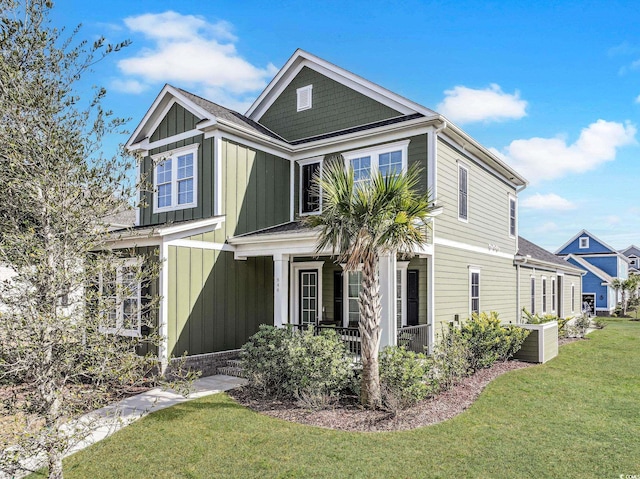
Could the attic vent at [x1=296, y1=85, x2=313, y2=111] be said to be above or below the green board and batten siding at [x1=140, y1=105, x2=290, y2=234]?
above

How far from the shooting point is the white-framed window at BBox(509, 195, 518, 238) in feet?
58.9

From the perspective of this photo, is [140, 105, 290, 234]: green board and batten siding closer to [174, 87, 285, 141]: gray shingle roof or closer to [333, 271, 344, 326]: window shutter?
[174, 87, 285, 141]: gray shingle roof

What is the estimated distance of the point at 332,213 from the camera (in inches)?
328

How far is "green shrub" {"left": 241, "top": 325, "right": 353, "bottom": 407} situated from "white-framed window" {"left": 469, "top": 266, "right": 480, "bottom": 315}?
258 inches

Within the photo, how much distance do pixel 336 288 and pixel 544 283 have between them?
13240mm

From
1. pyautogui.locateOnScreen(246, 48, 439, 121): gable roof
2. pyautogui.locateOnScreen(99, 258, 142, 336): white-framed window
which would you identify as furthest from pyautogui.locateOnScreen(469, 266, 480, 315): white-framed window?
pyautogui.locateOnScreen(99, 258, 142, 336): white-framed window

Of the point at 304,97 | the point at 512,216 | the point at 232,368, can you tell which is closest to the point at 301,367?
the point at 232,368

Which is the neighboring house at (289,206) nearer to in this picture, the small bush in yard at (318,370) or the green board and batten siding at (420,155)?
the green board and batten siding at (420,155)

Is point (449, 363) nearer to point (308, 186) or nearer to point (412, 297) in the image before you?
point (412, 297)

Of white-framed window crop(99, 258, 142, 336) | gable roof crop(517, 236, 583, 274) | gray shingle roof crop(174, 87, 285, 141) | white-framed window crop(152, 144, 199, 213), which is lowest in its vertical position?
white-framed window crop(99, 258, 142, 336)

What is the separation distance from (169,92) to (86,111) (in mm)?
9201

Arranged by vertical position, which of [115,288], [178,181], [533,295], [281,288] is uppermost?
[178,181]

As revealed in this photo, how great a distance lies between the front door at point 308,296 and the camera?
540 inches

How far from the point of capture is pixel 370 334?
831cm
